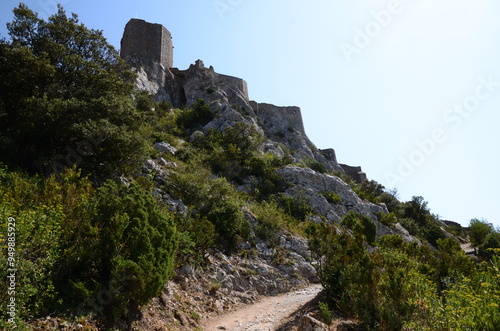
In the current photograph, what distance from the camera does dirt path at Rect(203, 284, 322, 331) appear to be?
292 inches

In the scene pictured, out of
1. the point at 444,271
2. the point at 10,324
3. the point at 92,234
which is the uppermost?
the point at 92,234

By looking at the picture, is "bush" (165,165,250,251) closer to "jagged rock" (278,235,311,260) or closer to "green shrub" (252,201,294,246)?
"green shrub" (252,201,294,246)

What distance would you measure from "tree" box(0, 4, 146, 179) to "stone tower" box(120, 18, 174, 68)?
21953 millimetres

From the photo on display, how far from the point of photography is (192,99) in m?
33.6

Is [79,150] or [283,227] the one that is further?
[283,227]

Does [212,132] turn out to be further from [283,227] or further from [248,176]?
[283,227]

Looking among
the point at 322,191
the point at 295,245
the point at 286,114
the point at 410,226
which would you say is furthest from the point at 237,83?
the point at 295,245

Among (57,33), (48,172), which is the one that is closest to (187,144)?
(57,33)

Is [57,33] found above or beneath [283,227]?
above

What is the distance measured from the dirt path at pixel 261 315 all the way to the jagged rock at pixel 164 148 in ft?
36.7

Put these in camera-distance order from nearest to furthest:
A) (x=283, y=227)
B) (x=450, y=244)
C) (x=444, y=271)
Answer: (x=444, y=271) < (x=450, y=244) < (x=283, y=227)

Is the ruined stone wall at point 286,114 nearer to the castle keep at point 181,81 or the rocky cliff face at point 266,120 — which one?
the rocky cliff face at point 266,120

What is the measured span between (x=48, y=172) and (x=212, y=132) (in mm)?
15108

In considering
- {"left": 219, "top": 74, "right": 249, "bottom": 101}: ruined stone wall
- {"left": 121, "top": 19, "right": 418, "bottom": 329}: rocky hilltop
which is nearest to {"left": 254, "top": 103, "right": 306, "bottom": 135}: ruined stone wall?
{"left": 121, "top": 19, "right": 418, "bottom": 329}: rocky hilltop
